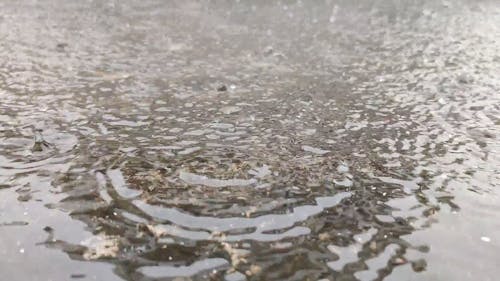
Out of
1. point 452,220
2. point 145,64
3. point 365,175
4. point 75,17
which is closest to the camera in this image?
point 452,220

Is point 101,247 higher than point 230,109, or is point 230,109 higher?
point 230,109

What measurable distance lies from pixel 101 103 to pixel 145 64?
117 inches

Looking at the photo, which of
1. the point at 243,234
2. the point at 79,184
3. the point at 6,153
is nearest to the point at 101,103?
→ the point at 6,153

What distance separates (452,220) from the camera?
634cm

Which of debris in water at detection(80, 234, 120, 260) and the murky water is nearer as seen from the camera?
debris in water at detection(80, 234, 120, 260)

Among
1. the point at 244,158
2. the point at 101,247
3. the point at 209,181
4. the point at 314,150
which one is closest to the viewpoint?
the point at 101,247

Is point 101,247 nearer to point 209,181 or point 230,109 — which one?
point 209,181

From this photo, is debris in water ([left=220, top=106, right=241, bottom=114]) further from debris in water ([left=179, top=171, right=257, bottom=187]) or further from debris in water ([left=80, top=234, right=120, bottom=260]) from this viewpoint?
debris in water ([left=80, top=234, right=120, bottom=260])

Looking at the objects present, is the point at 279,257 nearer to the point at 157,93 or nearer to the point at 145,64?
the point at 157,93

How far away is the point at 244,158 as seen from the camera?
301 inches

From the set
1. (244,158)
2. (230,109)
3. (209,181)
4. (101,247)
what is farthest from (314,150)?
(101,247)

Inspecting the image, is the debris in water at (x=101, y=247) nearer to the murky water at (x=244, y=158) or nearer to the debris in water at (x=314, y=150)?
the murky water at (x=244, y=158)

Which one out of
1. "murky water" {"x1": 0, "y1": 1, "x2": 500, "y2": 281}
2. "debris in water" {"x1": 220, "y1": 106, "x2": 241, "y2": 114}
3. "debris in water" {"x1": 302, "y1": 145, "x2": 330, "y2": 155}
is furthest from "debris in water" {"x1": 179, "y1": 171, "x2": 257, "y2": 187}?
"debris in water" {"x1": 220, "y1": 106, "x2": 241, "y2": 114}

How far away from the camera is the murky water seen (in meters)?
5.54
